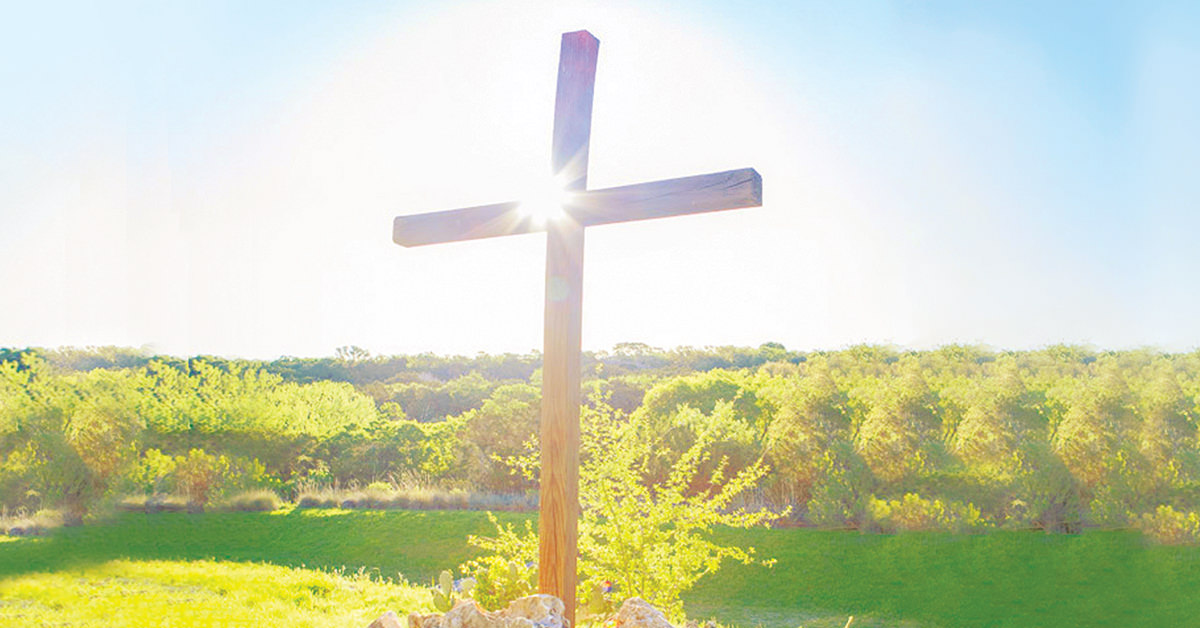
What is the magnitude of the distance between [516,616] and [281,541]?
26.3 ft

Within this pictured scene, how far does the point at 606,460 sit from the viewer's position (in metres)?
5.52

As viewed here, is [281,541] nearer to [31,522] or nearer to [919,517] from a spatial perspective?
[31,522]

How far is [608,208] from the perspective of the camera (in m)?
3.12

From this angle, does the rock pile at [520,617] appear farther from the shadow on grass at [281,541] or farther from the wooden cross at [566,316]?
the shadow on grass at [281,541]

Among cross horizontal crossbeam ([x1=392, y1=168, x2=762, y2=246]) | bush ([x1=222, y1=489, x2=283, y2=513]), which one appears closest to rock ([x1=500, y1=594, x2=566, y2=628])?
cross horizontal crossbeam ([x1=392, y1=168, x2=762, y2=246])

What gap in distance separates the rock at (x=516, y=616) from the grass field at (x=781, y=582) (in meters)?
3.16

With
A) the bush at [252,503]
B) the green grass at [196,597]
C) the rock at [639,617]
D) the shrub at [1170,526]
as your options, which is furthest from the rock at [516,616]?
the bush at [252,503]

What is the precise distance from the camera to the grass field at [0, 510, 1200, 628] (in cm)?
673

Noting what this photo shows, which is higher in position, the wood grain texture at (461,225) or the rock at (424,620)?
the wood grain texture at (461,225)

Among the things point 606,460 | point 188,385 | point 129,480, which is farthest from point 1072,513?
point 188,385

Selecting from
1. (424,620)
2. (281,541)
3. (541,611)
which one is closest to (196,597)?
(281,541)

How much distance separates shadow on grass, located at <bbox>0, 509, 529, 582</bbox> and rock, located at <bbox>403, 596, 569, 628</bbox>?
18.5ft

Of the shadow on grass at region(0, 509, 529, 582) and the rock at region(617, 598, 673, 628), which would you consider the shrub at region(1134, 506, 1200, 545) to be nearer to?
the shadow on grass at region(0, 509, 529, 582)

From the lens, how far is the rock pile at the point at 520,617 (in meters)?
→ 3.01
